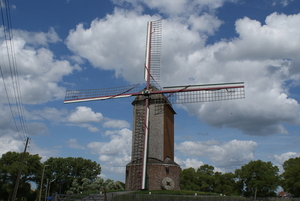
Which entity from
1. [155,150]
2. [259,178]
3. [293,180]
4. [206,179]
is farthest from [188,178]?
[155,150]

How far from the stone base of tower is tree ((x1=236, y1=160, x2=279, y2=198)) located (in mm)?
26406

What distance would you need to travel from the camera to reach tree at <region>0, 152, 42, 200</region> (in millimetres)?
50959

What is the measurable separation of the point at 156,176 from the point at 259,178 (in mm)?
31298

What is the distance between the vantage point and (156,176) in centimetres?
3117

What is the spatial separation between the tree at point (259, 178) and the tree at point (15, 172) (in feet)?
133

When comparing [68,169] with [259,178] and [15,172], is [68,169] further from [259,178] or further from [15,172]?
[259,178]

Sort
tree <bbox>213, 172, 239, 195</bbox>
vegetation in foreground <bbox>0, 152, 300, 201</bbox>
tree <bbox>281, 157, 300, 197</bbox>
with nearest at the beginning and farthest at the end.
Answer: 1. tree <bbox>281, 157, 300, 197</bbox>
2. vegetation in foreground <bbox>0, 152, 300, 201</bbox>
3. tree <bbox>213, 172, 239, 195</bbox>

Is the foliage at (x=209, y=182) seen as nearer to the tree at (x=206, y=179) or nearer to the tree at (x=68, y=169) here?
the tree at (x=206, y=179)

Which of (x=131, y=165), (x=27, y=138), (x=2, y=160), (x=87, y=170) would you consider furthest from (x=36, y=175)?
(x=131, y=165)

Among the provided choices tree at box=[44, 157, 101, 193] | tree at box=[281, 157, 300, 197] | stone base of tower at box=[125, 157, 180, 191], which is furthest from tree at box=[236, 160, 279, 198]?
tree at box=[44, 157, 101, 193]

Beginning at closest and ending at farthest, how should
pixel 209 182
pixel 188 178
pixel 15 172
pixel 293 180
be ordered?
pixel 293 180 < pixel 15 172 < pixel 209 182 < pixel 188 178

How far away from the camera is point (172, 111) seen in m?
37.6

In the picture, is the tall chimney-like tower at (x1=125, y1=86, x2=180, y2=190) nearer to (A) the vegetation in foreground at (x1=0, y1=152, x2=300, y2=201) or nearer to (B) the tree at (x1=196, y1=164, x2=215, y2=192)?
(A) the vegetation in foreground at (x1=0, y1=152, x2=300, y2=201)

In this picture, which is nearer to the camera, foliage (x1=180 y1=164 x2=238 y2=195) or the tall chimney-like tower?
the tall chimney-like tower
